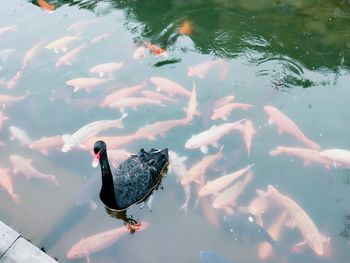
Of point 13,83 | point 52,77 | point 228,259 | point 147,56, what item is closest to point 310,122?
point 228,259

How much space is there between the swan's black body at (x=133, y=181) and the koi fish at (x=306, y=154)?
201 centimetres

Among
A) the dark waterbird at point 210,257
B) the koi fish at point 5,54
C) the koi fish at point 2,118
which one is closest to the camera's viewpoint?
the dark waterbird at point 210,257

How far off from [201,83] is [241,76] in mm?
835

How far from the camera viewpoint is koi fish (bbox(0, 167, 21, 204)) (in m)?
6.48

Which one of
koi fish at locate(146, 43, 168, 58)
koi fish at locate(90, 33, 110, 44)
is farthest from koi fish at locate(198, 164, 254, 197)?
koi fish at locate(90, 33, 110, 44)

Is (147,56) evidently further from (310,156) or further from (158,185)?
(310,156)

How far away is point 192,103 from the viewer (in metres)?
7.74

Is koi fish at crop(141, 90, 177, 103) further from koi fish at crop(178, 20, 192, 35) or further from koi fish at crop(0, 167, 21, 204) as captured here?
koi fish at crop(0, 167, 21, 204)

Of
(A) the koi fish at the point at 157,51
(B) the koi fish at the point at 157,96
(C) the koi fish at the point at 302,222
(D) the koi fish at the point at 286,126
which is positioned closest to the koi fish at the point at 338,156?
(D) the koi fish at the point at 286,126

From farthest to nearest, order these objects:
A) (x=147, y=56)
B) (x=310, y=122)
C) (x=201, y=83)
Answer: (x=147, y=56) < (x=201, y=83) < (x=310, y=122)

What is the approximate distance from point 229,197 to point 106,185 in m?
1.82

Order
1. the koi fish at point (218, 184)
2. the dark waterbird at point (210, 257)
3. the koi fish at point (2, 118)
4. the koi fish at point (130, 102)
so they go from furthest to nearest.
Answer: the koi fish at point (130, 102), the koi fish at point (2, 118), the koi fish at point (218, 184), the dark waterbird at point (210, 257)

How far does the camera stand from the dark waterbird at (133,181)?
5904 mm

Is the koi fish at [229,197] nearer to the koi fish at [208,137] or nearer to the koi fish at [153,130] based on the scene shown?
the koi fish at [208,137]
